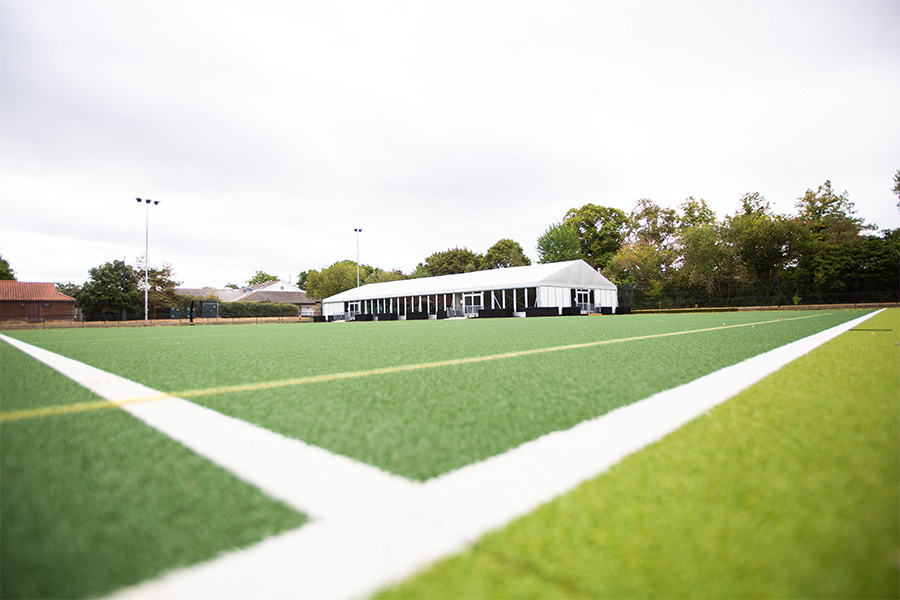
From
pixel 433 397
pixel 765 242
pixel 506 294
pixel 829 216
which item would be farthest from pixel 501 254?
pixel 433 397

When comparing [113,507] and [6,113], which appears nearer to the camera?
[113,507]

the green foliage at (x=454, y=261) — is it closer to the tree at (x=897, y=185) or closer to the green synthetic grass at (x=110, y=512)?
the tree at (x=897, y=185)

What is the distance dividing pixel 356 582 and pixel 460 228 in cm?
5113

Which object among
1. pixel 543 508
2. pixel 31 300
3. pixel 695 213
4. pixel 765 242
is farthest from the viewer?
pixel 695 213

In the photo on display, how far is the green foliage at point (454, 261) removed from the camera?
50.6m

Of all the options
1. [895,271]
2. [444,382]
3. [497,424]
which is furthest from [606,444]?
[895,271]

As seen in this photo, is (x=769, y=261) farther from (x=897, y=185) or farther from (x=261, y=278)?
(x=261, y=278)

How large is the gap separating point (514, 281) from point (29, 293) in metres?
47.0

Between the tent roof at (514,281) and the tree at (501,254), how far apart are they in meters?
18.5

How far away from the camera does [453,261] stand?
50.7 meters

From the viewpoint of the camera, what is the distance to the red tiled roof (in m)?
38.0

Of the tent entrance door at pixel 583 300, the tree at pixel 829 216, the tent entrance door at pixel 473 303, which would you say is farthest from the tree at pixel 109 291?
the tree at pixel 829 216

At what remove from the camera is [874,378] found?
7.28 ft

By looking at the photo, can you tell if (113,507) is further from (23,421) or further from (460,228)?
(460,228)
